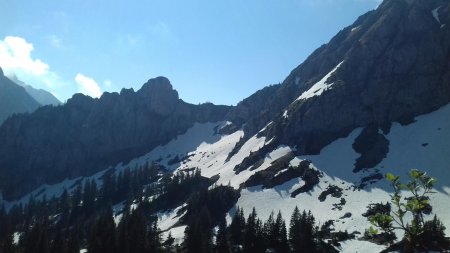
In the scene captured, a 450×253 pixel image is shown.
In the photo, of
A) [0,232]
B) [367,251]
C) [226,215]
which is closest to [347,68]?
[226,215]

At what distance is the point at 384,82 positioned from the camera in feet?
528

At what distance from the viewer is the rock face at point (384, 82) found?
150750mm

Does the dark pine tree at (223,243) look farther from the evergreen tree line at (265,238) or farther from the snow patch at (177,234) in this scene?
the snow patch at (177,234)

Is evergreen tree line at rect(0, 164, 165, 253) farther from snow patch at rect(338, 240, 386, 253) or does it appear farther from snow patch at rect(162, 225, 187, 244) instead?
snow patch at rect(338, 240, 386, 253)

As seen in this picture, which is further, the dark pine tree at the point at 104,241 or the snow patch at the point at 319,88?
the snow patch at the point at 319,88

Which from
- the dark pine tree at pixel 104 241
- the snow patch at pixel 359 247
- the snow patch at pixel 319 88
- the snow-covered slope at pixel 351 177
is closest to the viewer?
the dark pine tree at pixel 104 241

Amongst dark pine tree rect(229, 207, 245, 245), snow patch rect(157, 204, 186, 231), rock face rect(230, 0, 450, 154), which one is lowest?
dark pine tree rect(229, 207, 245, 245)

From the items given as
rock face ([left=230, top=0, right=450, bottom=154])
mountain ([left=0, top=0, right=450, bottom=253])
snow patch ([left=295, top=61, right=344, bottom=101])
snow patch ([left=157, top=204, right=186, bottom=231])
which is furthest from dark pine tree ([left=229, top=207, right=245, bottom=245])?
snow patch ([left=295, top=61, right=344, bottom=101])

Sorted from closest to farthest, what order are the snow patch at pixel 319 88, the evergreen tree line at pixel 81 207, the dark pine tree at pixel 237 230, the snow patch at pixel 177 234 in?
1. the dark pine tree at pixel 237 230
2. the snow patch at pixel 177 234
3. the evergreen tree line at pixel 81 207
4. the snow patch at pixel 319 88

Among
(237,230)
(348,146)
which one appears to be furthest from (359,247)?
(348,146)

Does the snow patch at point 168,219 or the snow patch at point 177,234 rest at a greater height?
the snow patch at point 168,219

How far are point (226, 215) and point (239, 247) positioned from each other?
95.9 feet

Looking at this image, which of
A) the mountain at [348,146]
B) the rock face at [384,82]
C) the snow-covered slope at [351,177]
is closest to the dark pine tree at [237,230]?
the mountain at [348,146]

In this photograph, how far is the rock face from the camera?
150750mm
